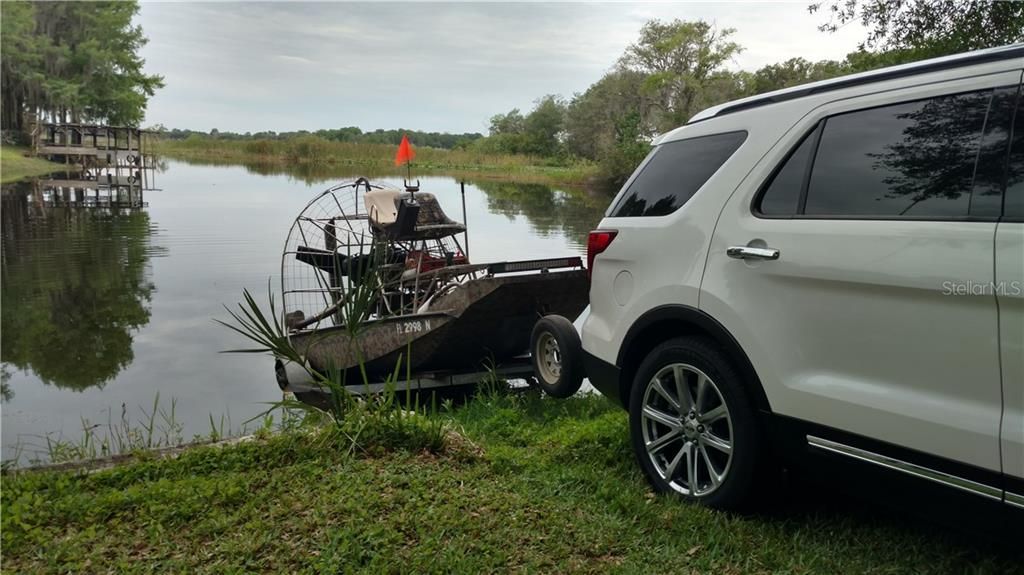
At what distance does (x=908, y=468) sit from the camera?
9.89 feet

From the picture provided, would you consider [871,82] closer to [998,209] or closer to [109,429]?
[998,209]

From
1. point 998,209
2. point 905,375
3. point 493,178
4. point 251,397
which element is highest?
point 493,178

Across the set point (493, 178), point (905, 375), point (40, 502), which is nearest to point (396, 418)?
point (40, 502)

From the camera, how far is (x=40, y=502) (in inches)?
157

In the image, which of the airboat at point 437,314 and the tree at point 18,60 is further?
the tree at point 18,60

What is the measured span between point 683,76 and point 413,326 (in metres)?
56.1

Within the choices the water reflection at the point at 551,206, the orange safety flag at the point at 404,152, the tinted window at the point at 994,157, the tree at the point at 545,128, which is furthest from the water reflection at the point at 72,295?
the tree at the point at 545,128

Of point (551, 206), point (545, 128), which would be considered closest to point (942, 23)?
point (551, 206)

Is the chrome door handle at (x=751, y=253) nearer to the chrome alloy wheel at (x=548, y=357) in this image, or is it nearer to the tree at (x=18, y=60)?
the chrome alloy wheel at (x=548, y=357)

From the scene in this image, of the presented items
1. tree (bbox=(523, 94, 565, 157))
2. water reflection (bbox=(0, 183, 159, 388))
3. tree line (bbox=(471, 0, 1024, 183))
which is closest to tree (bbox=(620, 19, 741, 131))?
tree line (bbox=(471, 0, 1024, 183))

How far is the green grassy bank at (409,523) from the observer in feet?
11.3

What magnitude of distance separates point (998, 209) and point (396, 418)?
11.4 feet

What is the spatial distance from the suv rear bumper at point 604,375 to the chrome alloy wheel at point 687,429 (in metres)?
0.32

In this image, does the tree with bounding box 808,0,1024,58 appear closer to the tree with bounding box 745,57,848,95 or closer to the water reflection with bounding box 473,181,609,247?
the water reflection with bounding box 473,181,609,247
